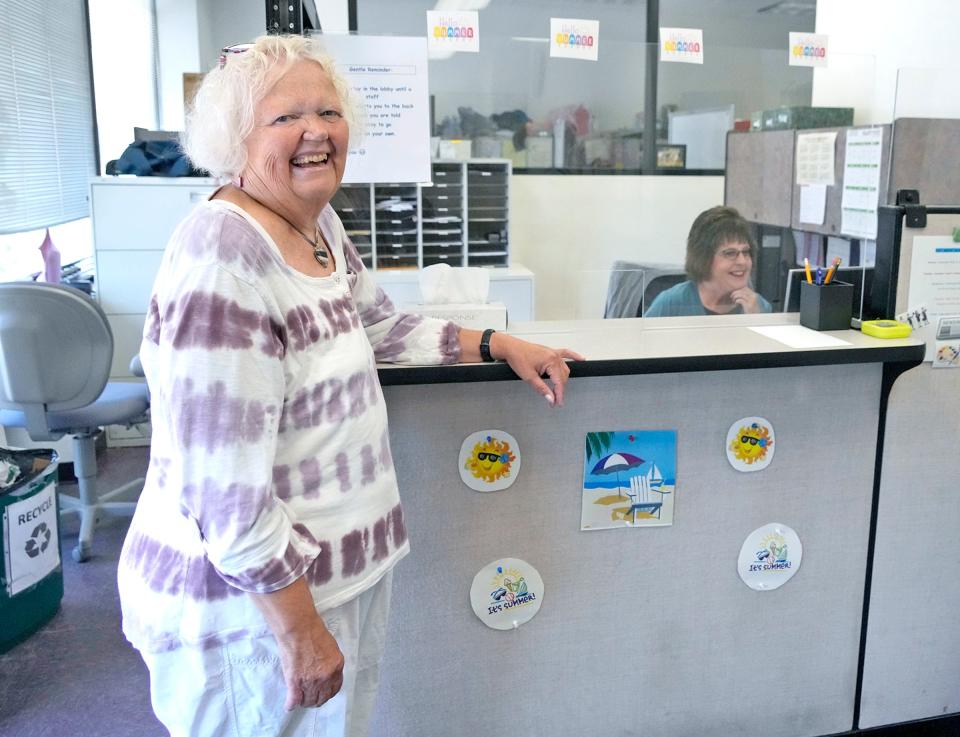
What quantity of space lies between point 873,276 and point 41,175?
370 centimetres

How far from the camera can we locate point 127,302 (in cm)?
385

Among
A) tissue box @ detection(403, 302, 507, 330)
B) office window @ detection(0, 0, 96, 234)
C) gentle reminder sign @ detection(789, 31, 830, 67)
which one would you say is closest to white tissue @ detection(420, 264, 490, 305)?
tissue box @ detection(403, 302, 507, 330)

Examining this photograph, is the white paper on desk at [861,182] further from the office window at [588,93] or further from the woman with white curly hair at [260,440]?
the woman with white curly hair at [260,440]

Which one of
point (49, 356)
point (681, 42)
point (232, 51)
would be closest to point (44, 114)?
point (49, 356)

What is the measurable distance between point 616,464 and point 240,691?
805 millimetres

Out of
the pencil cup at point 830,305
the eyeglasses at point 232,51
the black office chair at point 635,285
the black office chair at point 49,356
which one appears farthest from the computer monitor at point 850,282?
the black office chair at point 49,356

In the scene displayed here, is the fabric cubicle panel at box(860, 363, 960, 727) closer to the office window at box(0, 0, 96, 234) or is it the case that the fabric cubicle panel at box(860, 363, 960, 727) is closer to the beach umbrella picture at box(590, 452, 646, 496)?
the beach umbrella picture at box(590, 452, 646, 496)

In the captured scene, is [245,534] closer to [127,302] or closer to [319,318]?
[319,318]

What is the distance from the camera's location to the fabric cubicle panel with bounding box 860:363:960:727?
174 cm

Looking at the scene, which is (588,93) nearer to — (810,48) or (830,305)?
(810,48)

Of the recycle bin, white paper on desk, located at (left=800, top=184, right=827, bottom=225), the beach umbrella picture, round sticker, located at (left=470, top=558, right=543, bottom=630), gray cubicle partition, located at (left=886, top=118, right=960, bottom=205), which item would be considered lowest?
the recycle bin

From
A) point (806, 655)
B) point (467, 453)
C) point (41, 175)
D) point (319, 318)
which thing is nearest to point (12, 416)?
point (41, 175)

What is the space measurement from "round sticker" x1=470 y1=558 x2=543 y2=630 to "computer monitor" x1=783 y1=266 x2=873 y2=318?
84 cm

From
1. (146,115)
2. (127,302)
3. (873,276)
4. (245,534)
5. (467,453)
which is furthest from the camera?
(146,115)
